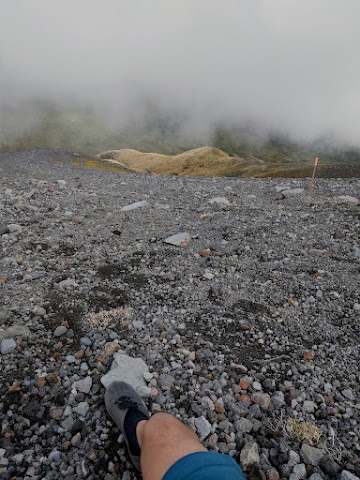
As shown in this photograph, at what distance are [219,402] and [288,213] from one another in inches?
389

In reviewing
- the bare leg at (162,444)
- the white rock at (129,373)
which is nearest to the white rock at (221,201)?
the white rock at (129,373)

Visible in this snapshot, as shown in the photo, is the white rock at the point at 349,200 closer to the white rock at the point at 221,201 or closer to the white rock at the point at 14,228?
the white rock at the point at 221,201

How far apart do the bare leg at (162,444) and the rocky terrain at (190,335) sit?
63 centimetres

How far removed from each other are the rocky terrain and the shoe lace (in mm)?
346

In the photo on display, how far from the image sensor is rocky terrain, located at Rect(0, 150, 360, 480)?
4.45m

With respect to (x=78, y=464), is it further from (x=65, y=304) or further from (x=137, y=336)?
(x=65, y=304)

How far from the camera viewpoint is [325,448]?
4.40 m

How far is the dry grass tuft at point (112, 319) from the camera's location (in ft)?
21.5

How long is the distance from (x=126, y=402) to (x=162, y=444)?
3.89ft

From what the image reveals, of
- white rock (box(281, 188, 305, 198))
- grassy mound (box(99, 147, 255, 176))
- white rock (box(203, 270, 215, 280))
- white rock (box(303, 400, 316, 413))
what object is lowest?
grassy mound (box(99, 147, 255, 176))

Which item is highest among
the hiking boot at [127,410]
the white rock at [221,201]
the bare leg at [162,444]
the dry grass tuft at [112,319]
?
the bare leg at [162,444]

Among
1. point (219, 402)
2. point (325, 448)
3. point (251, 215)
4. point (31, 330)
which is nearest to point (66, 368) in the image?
point (31, 330)

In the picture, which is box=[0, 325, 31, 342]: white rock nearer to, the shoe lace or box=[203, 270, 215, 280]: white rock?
the shoe lace

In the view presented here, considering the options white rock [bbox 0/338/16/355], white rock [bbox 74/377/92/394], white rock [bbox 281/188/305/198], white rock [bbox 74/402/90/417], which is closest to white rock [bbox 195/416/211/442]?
white rock [bbox 74/402/90/417]
